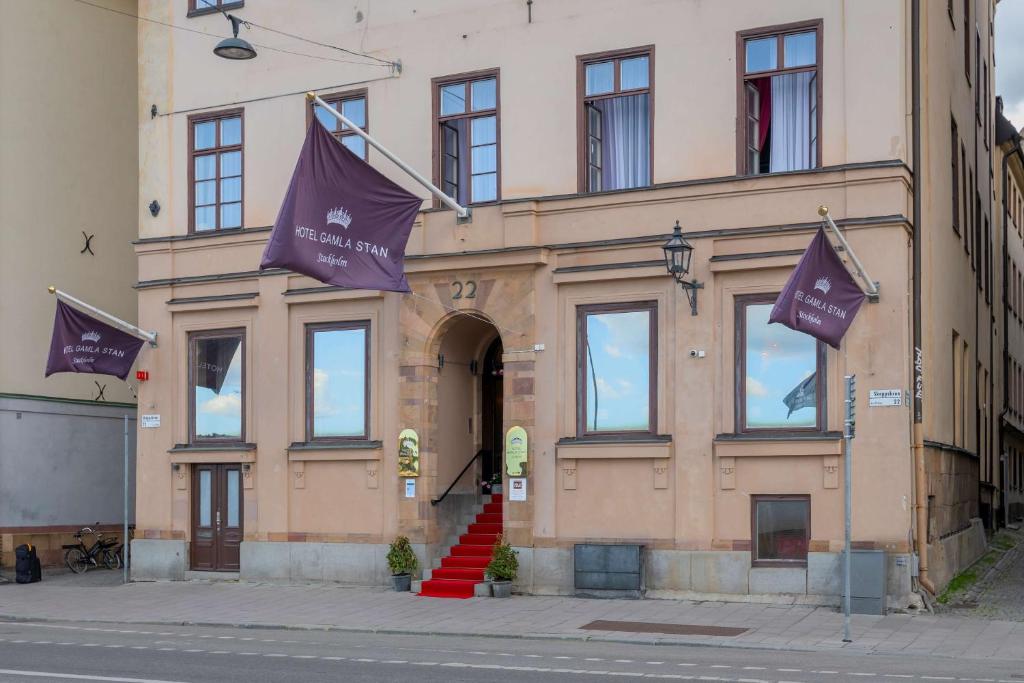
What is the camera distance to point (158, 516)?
2669 centimetres

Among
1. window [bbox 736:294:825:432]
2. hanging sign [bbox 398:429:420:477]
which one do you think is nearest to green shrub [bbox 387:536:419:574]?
hanging sign [bbox 398:429:420:477]

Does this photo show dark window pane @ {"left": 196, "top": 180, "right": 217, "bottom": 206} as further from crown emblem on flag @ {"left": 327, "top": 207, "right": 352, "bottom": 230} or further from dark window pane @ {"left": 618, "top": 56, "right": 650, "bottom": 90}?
dark window pane @ {"left": 618, "top": 56, "right": 650, "bottom": 90}

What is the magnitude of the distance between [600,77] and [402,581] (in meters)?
8.98

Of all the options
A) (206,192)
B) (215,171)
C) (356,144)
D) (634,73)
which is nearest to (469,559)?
(356,144)

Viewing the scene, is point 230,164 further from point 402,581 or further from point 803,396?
point 803,396

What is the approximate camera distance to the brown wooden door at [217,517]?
25938 millimetres

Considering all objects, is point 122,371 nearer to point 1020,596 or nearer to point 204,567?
point 204,567

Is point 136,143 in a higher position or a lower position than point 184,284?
higher

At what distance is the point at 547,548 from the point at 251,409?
21.4ft

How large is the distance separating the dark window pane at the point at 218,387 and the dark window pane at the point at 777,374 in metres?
9.83

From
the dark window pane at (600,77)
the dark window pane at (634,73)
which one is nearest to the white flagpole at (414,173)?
the dark window pane at (600,77)

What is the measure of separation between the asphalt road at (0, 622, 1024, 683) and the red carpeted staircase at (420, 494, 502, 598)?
163 inches

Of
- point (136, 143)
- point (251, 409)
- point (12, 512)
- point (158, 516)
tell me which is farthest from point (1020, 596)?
point (136, 143)

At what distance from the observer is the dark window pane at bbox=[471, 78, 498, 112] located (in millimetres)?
23859
